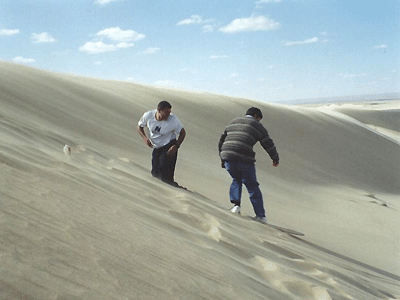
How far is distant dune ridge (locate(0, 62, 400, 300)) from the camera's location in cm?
196

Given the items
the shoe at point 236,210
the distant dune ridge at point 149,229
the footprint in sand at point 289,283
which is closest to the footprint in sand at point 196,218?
the distant dune ridge at point 149,229

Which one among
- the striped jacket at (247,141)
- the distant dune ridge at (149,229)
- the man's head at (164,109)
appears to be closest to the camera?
the distant dune ridge at (149,229)

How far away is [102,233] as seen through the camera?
2.44m

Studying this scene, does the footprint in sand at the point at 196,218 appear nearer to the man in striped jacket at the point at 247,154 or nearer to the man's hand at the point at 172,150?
the man in striped jacket at the point at 247,154

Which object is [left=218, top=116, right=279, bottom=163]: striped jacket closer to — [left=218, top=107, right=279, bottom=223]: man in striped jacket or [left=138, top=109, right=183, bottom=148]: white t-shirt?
[left=218, top=107, right=279, bottom=223]: man in striped jacket

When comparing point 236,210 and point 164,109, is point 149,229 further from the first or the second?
point 164,109

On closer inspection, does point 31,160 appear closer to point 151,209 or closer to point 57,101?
point 151,209

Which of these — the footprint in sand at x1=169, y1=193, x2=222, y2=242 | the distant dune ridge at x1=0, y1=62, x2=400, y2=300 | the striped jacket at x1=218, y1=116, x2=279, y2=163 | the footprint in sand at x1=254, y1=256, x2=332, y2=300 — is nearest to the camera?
the distant dune ridge at x1=0, y1=62, x2=400, y2=300

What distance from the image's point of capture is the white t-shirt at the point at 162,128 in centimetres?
514

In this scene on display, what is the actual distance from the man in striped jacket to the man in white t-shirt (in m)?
0.66

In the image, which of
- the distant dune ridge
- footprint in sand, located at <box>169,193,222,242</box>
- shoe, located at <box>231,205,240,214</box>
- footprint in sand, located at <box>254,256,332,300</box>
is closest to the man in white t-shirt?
the distant dune ridge

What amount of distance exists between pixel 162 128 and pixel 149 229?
2409 mm

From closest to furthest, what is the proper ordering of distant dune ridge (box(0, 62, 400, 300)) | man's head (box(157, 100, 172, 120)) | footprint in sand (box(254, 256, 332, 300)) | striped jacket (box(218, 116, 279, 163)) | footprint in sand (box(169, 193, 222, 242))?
distant dune ridge (box(0, 62, 400, 300)) < footprint in sand (box(254, 256, 332, 300)) < footprint in sand (box(169, 193, 222, 242)) < striped jacket (box(218, 116, 279, 163)) < man's head (box(157, 100, 172, 120))

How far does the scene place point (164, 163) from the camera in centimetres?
523
